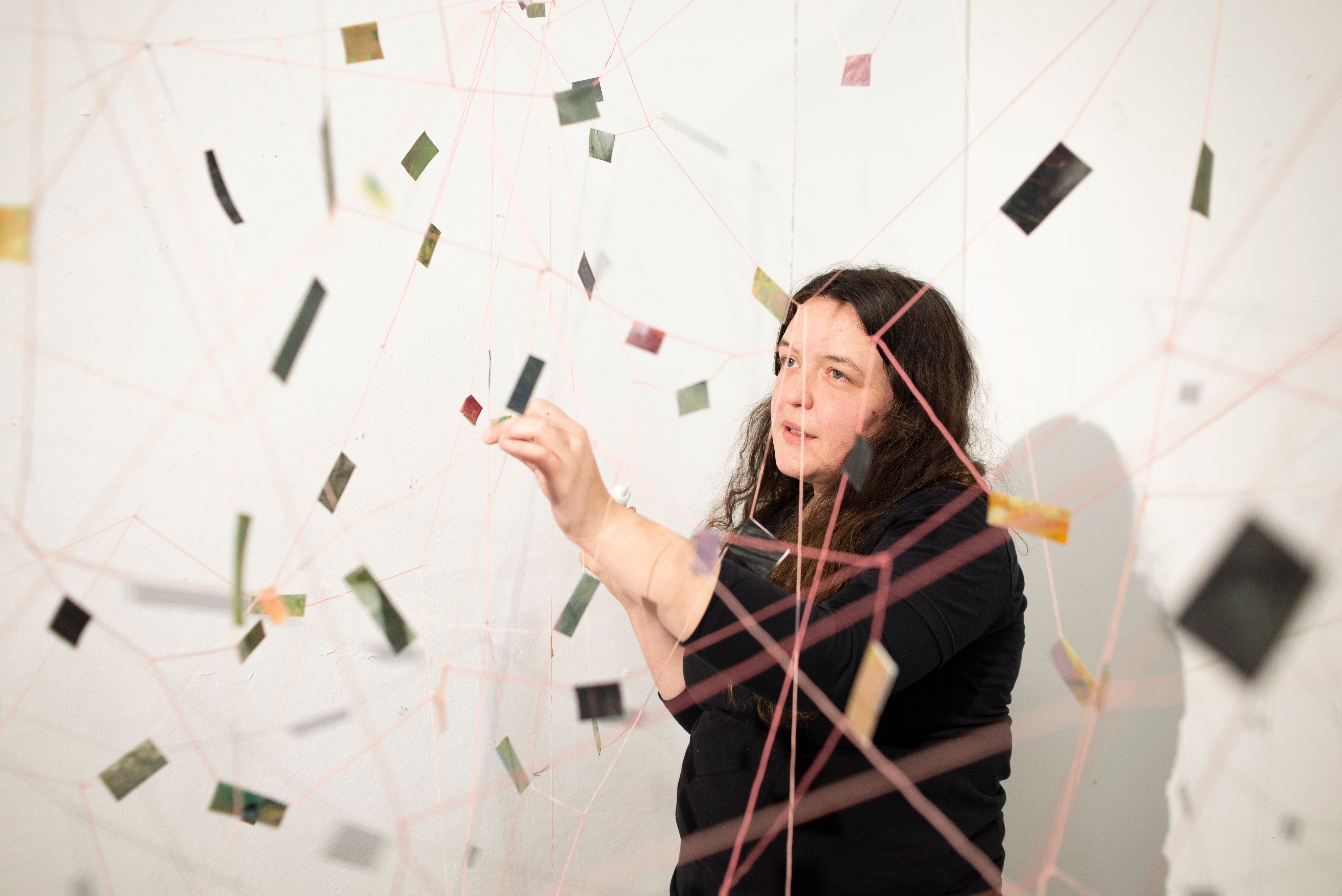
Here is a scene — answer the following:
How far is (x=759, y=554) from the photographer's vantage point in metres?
0.77

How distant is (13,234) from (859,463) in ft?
2.43

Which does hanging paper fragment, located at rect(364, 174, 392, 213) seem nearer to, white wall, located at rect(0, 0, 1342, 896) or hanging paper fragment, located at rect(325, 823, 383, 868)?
white wall, located at rect(0, 0, 1342, 896)

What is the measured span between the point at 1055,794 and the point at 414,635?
1102 millimetres

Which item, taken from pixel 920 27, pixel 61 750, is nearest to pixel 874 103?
pixel 920 27

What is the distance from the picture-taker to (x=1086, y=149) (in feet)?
3.89

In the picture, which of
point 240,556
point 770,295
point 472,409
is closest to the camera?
point 240,556

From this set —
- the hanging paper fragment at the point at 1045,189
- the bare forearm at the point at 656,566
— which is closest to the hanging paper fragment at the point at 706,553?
the bare forearm at the point at 656,566

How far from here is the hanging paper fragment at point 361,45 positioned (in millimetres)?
839

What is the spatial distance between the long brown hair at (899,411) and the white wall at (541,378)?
1.14 feet

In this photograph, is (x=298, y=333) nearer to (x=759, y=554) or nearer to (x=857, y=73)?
(x=759, y=554)

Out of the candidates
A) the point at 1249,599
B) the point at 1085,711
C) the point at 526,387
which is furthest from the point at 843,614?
the point at 1085,711

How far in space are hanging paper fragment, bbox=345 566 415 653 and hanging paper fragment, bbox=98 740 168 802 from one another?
1.11 feet

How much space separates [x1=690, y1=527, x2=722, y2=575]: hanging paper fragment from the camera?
1.94ft

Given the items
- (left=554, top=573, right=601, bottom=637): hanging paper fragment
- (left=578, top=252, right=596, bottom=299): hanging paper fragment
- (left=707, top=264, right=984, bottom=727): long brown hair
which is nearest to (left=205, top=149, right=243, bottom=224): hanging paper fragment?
(left=578, top=252, right=596, bottom=299): hanging paper fragment
